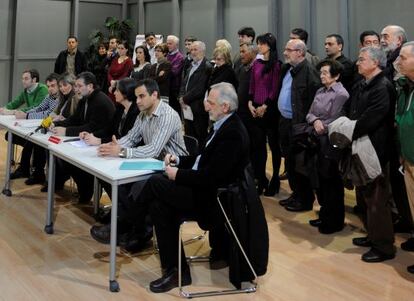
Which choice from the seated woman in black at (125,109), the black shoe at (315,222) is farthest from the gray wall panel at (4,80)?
the black shoe at (315,222)

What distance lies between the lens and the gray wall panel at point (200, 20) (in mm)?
9258

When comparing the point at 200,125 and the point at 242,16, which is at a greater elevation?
the point at 242,16

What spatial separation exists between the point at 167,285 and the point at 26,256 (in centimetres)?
117

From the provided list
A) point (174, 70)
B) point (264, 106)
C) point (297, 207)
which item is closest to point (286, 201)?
point (297, 207)

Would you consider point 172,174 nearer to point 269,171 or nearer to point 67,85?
point 67,85

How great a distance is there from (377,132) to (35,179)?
3.73 metres

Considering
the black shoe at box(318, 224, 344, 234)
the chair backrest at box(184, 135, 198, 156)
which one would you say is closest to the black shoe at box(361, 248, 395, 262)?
the black shoe at box(318, 224, 344, 234)

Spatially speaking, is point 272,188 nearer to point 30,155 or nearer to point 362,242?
point 362,242

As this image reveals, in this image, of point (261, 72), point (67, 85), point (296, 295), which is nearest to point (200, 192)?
point (296, 295)

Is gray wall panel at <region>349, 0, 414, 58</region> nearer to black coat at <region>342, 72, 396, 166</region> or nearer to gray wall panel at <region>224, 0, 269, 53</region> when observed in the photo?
gray wall panel at <region>224, 0, 269, 53</region>

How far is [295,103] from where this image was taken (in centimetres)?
434

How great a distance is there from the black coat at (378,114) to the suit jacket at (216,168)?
37.6 inches

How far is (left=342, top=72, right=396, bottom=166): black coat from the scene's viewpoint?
11.0 ft

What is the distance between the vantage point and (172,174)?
3004 millimetres
